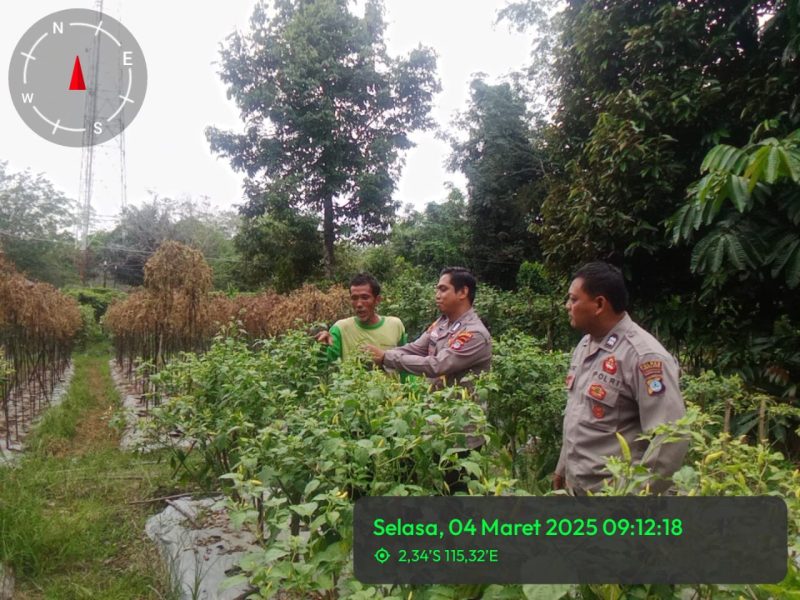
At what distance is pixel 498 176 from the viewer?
46.1ft

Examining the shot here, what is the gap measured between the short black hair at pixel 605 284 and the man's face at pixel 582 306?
0.02 meters

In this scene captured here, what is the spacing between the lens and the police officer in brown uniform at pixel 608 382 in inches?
69.4

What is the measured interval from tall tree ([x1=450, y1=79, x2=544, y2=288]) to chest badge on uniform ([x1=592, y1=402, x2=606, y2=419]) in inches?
468

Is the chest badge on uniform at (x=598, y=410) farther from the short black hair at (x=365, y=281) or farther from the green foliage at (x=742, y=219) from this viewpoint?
the green foliage at (x=742, y=219)

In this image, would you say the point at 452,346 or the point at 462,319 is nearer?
the point at 452,346

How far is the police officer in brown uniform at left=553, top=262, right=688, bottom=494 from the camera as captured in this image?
1762 millimetres

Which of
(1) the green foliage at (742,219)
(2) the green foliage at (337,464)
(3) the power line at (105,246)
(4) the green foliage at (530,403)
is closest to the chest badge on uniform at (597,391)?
(2) the green foliage at (337,464)

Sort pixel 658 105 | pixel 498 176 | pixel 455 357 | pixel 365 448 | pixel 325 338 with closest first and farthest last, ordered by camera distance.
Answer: pixel 365 448 → pixel 455 357 → pixel 325 338 → pixel 658 105 → pixel 498 176

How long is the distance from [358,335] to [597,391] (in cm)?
142

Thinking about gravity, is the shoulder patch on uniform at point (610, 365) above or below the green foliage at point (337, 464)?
above

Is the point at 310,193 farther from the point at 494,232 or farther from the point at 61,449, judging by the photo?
the point at 61,449

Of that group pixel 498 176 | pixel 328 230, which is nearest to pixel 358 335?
pixel 498 176

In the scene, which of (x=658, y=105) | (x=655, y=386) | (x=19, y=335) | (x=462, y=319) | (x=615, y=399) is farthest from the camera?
A: (x=19, y=335)

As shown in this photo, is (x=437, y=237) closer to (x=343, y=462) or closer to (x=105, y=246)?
(x=343, y=462)
